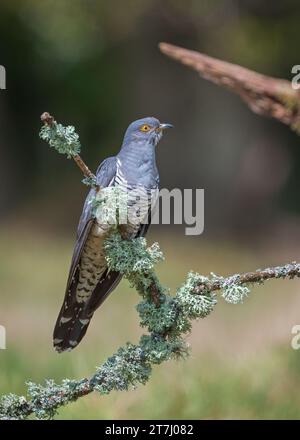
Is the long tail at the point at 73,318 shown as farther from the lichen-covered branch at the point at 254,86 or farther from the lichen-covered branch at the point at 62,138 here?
the lichen-covered branch at the point at 254,86

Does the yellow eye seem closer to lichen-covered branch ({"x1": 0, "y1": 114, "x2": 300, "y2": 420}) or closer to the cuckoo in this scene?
the cuckoo

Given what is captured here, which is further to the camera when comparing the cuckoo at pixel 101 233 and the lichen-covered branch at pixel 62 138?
the cuckoo at pixel 101 233

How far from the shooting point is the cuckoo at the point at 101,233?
8.98ft

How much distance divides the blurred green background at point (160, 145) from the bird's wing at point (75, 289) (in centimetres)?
258

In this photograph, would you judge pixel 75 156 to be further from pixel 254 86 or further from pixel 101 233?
pixel 101 233

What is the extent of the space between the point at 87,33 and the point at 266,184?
257 centimetres

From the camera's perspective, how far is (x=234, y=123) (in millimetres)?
10164

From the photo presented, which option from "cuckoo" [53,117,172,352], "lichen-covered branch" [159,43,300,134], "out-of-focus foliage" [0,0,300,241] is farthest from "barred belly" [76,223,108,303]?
"out-of-focus foliage" [0,0,300,241]

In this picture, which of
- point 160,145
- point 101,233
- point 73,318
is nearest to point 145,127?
point 101,233

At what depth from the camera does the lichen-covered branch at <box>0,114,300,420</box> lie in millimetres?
1965

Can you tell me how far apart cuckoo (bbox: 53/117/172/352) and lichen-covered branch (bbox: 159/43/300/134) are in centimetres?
118

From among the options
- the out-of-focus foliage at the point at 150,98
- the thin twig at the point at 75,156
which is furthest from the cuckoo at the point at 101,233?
the out-of-focus foliage at the point at 150,98
